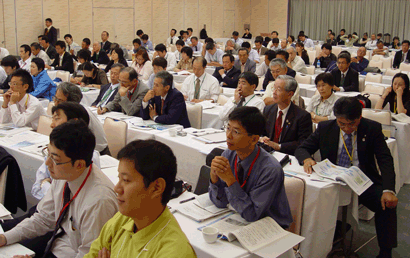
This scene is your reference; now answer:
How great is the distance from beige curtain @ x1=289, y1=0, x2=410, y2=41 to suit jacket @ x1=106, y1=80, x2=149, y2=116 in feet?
56.2

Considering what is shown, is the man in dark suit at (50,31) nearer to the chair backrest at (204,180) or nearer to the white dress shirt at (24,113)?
the white dress shirt at (24,113)

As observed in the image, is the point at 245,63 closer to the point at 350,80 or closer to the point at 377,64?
the point at 350,80

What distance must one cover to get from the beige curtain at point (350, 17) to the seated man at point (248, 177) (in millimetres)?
19033

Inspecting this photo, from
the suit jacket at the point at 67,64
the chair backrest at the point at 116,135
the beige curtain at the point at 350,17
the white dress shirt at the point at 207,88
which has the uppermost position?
the beige curtain at the point at 350,17

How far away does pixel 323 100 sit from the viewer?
199 inches

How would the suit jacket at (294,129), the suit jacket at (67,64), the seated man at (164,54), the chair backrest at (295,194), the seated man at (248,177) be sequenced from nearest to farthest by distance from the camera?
the seated man at (248,177), the chair backrest at (295,194), the suit jacket at (294,129), the suit jacket at (67,64), the seated man at (164,54)

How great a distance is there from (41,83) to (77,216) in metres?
4.88

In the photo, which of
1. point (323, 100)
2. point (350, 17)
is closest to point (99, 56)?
point (323, 100)

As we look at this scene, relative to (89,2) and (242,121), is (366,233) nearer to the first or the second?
(242,121)

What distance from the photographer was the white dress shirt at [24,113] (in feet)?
14.7

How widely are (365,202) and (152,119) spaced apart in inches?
108

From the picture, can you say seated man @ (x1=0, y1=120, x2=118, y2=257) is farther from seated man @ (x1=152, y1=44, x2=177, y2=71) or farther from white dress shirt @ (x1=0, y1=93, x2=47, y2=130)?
seated man @ (x1=152, y1=44, x2=177, y2=71)

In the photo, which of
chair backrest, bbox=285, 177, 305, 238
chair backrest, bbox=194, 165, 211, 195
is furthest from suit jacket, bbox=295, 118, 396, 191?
chair backrest, bbox=194, 165, 211, 195

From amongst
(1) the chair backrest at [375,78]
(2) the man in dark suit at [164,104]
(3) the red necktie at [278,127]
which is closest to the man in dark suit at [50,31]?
(2) the man in dark suit at [164,104]
